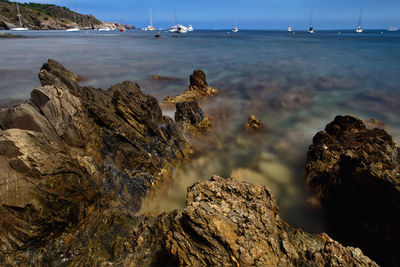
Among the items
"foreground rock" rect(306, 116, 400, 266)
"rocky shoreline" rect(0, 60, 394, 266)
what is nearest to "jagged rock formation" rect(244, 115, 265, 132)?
"foreground rock" rect(306, 116, 400, 266)

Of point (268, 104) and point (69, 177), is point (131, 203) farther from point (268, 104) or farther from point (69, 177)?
point (268, 104)

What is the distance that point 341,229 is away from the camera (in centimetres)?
595

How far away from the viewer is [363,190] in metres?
5.41

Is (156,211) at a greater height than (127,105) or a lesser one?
lesser

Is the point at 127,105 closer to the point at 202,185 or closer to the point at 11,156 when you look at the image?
the point at 11,156

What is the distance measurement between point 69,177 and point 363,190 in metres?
6.89

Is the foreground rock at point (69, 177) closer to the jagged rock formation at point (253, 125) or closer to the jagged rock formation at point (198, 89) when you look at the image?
the jagged rock formation at point (253, 125)

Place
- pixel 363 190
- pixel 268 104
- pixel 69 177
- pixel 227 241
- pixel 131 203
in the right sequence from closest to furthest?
pixel 227 241
pixel 69 177
pixel 363 190
pixel 131 203
pixel 268 104

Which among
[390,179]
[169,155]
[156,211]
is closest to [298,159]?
[390,179]

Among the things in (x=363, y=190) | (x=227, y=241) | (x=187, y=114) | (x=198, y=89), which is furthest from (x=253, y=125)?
(x=227, y=241)

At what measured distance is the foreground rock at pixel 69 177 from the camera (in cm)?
384

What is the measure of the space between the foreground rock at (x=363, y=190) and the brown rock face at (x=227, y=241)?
1892 mm

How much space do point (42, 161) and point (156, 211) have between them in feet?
11.1

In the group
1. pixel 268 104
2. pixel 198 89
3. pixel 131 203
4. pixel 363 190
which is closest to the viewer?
pixel 363 190
